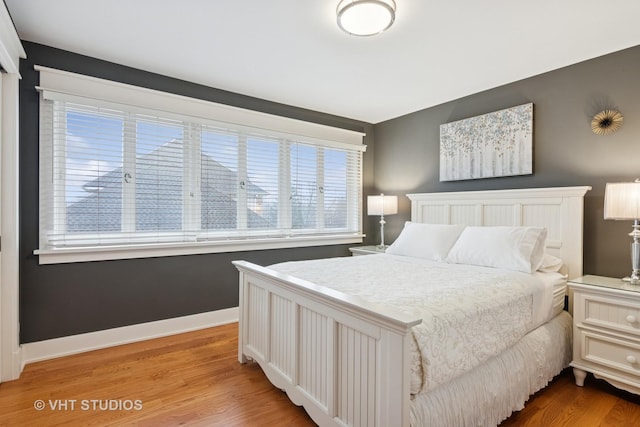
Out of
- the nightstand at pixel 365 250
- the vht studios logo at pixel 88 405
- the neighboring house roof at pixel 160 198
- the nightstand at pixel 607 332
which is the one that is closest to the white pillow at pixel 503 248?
the nightstand at pixel 607 332

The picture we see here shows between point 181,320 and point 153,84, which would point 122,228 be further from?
point 153,84

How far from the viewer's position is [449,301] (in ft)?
5.42

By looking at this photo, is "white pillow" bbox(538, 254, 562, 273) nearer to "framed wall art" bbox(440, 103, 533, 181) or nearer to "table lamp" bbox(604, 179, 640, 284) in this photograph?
"table lamp" bbox(604, 179, 640, 284)

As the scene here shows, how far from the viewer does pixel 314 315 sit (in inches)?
67.5

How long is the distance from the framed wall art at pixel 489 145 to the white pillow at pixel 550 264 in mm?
820

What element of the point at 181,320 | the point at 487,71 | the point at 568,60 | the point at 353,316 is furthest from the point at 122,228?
the point at 568,60

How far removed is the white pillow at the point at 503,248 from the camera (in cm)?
238

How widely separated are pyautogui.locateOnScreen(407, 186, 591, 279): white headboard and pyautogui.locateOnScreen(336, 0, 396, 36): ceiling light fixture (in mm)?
1924

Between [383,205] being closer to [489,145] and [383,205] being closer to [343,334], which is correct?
[489,145]

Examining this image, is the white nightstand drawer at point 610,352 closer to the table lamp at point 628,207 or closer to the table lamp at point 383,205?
the table lamp at point 628,207

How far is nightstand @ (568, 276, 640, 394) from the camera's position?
6.44 ft

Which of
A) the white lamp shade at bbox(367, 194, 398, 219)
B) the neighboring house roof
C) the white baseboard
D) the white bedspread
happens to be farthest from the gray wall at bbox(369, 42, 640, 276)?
the white baseboard

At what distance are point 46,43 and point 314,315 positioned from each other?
2.83m

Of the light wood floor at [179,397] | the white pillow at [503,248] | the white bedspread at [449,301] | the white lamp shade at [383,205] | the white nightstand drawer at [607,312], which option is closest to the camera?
the white bedspread at [449,301]
